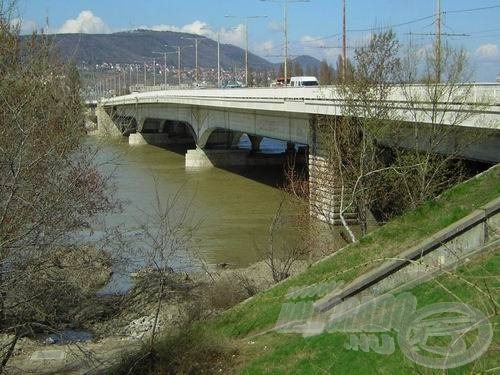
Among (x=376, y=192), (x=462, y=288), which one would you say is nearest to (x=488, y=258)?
(x=462, y=288)

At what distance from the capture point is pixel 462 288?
780 cm

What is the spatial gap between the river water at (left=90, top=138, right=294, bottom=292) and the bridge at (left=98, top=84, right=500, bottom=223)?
2.78 m

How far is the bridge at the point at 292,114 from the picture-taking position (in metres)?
17.6

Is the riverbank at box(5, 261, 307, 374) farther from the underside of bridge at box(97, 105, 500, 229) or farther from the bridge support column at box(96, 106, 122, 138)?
the bridge support column at box(96, 106, 122, 138)

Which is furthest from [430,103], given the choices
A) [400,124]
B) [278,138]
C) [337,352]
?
[278,138]

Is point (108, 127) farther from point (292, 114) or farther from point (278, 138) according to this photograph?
point (278, 138)

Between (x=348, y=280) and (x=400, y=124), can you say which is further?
(x=400, y=124)

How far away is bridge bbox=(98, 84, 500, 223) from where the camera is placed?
17.6m

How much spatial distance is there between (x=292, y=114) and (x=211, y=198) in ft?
21.3

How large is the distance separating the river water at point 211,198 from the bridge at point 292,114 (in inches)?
110

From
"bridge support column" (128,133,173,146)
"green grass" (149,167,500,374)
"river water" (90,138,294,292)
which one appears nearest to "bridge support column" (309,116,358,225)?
"river water" (90,138,294,292)

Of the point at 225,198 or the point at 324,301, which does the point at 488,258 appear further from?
the point at 225,198

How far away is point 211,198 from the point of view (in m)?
33.8

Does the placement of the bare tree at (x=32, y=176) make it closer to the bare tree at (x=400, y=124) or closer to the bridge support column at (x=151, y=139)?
the bare tree at (x=400, y=124)
